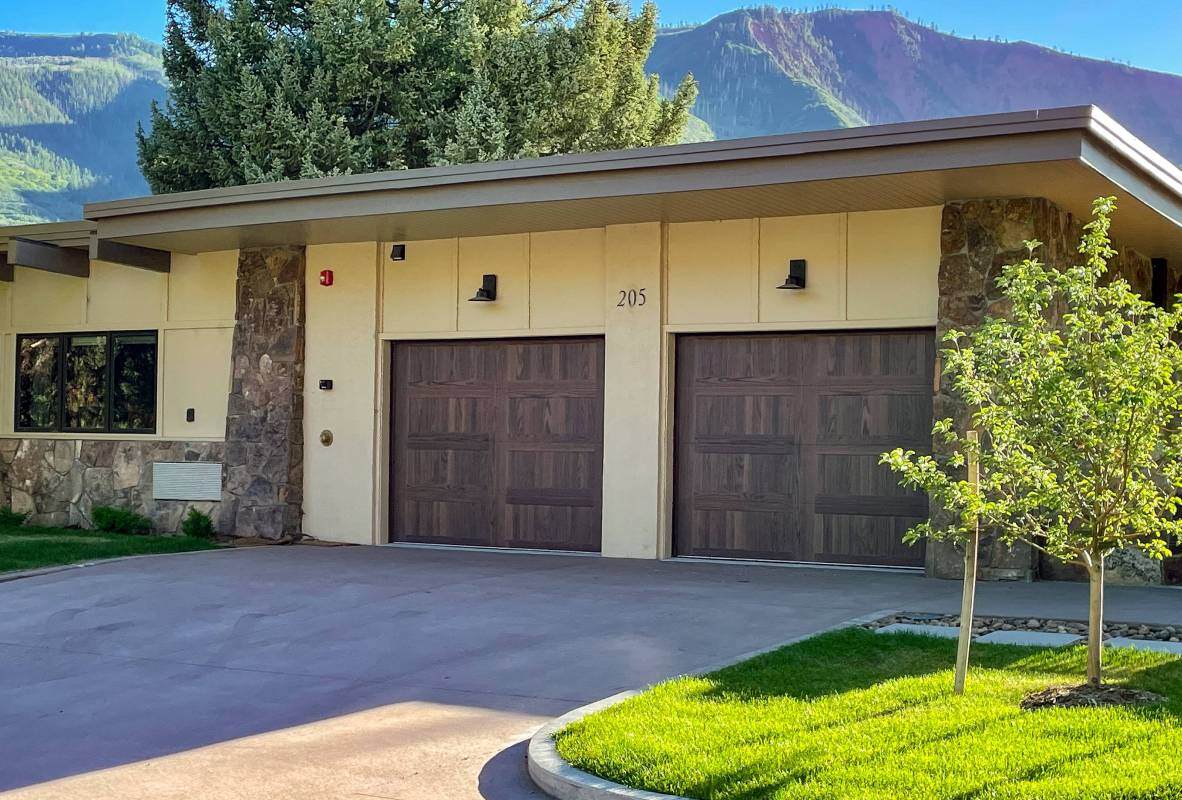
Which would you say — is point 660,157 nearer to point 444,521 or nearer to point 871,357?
point 871,357

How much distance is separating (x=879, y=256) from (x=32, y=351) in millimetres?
11524

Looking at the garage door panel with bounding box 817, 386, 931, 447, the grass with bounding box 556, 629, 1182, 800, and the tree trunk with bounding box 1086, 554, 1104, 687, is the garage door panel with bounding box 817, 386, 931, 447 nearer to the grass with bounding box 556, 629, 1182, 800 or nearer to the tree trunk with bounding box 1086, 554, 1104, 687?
the grass with bounding box 556, 629, 1182, 800

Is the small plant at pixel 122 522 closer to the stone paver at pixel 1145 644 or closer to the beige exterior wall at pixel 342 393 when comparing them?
the beige exterior wall at pixel 342 393

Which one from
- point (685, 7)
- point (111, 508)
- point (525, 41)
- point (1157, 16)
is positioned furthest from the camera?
point (685, 7)

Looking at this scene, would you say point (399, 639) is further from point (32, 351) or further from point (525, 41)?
point (525, 41)

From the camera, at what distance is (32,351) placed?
58.3 feet

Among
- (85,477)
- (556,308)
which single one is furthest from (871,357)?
(85,477)

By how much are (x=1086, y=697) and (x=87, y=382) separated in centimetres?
1421

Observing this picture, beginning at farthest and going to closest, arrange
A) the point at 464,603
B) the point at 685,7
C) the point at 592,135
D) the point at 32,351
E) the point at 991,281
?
the point at 685,7
the point at 592,135
the point at 32,351
the point at 991,281
the point at 464,603

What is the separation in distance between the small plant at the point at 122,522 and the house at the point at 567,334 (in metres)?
0.27

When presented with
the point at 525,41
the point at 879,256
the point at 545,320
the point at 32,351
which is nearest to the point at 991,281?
the point at 879,256

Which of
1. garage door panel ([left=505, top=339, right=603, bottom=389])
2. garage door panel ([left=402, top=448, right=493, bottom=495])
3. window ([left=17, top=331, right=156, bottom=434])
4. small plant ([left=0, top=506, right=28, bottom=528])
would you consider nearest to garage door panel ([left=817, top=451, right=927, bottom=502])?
garage door panel ([left=505, top=339, right=603, bottom=389])

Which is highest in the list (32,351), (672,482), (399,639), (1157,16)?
(1157,16)

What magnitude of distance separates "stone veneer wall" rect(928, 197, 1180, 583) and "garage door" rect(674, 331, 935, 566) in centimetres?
64
